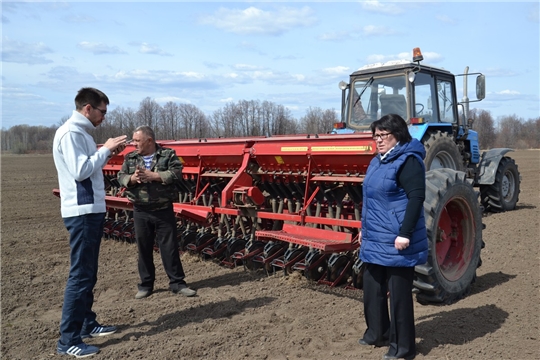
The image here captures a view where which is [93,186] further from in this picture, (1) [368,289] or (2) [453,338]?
(2) [453,338]

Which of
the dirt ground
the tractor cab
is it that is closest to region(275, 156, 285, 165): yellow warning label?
the dirt ground

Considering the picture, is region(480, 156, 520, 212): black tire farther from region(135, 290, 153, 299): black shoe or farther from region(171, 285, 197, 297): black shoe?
region(135, 290, 153, 299): black shoe

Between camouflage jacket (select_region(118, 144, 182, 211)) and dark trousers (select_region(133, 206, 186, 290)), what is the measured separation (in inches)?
4.6

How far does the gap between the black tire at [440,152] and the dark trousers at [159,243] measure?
404 cm

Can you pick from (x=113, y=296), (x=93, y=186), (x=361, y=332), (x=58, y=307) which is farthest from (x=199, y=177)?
(x=361, y=332)

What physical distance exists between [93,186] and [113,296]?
73.9 inches

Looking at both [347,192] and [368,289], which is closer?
[368,289]

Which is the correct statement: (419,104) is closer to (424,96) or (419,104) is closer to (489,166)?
(424,96)

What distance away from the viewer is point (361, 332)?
4.09 m

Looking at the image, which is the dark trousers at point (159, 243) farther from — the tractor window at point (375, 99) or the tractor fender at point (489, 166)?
the tractor fender at point (489, 166)

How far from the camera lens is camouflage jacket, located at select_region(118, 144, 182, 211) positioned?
501 centimetres

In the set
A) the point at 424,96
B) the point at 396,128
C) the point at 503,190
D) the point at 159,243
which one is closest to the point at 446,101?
the point at 424,96

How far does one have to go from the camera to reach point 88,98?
3.95 m

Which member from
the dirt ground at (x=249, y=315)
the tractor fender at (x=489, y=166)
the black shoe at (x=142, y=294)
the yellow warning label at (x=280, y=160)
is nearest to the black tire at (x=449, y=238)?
the dirt ground at (x=249, y=315)
